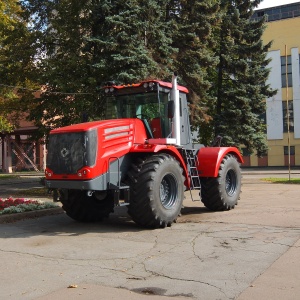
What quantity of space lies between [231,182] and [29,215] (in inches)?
228

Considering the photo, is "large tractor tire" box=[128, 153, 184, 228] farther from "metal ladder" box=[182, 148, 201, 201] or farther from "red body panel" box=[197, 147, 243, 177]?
"red body panel" box=[197, 147, 243, 177]

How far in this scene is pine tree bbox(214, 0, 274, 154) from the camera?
25.3 meters

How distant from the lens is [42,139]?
63.2ft

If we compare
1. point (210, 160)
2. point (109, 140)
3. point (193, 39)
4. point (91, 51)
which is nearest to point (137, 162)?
point (109, 140)

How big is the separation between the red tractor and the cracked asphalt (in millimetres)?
565

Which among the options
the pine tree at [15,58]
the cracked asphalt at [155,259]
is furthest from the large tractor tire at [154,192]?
the pine tree at [15,58]

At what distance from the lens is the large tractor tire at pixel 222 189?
11.2 metres

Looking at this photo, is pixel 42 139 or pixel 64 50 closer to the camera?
pixel 64 50

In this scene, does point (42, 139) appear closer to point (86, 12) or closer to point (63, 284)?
point (86, 12)

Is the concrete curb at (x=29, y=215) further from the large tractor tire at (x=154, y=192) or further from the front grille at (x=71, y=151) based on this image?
the large tractor tire at (x=154, y=192)

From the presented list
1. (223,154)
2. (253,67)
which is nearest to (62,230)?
(223,154)

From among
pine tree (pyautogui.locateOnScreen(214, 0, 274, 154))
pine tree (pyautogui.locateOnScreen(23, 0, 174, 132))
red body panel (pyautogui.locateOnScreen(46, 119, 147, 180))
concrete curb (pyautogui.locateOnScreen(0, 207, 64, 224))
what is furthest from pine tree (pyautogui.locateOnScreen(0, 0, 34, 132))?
pine tree (pyautogui.locateOnScreen(214, 0, 274, 154))

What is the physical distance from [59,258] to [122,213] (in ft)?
16.1

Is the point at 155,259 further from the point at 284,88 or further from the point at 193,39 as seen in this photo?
the point at 284,88
